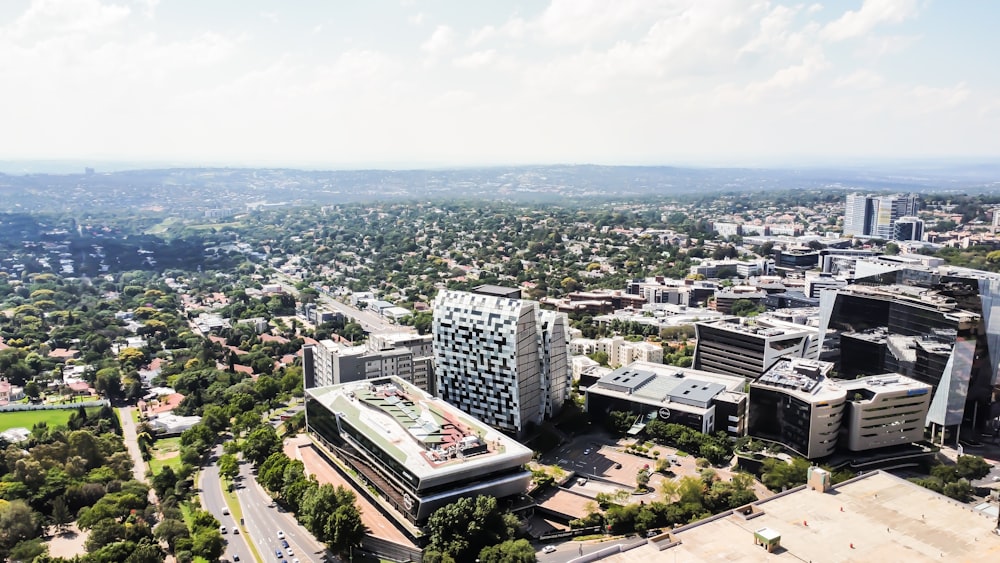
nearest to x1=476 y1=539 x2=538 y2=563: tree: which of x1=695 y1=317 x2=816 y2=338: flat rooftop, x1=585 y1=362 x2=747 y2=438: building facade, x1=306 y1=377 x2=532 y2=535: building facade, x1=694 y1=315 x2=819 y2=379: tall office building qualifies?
x1=306 y1=377 x2=532 y2=535: building facade

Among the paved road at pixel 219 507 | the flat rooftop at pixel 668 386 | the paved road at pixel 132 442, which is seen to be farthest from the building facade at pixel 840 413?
the paved road at pixel 132 442

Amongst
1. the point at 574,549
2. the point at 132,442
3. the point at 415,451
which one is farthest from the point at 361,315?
the point at 574,549

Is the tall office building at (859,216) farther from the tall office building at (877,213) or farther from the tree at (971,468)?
the tree at (971,468)

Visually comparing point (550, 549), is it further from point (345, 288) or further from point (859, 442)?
point (345, 288)

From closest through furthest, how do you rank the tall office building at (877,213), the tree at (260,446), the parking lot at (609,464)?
1. the parking lot at (609,464)
2. the tree at (260,446)
3. the tall office building at (877,213)

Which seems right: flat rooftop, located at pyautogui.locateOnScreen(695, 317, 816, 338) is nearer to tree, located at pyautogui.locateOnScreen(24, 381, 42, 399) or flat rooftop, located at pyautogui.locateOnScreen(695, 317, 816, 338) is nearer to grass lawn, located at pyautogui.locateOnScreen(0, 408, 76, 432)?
grass lawn, located at pyautogui.locateOnScreen(0, 408, 76, 432)

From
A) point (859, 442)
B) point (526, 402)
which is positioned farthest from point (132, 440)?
point (859, 442)
